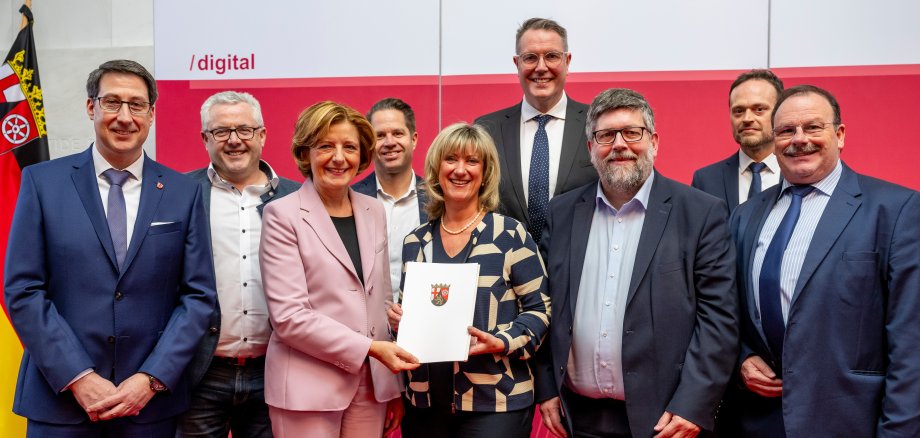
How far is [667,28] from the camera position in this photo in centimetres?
463

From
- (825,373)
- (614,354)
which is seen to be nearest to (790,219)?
(825,373)

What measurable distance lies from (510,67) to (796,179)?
2.57m

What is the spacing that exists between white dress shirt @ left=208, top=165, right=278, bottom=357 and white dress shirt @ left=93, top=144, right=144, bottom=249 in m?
0.45

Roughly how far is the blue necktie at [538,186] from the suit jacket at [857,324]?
126 cm

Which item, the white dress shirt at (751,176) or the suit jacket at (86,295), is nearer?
the suit jacket at (86,295)

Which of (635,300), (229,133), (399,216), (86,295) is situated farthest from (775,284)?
(86,295)

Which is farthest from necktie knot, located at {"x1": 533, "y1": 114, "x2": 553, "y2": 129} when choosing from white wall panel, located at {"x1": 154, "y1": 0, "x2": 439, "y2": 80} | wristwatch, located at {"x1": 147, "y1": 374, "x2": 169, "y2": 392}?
wristwatch, located at {"x1": 147, "y1": 374, "x2": 169, "y2": 392}

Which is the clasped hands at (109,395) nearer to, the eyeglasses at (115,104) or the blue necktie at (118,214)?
the blue necktie at (118,214)

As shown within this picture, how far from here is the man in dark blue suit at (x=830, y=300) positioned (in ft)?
7.56

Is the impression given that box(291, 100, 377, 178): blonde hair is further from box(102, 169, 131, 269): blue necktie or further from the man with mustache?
the man with mustache

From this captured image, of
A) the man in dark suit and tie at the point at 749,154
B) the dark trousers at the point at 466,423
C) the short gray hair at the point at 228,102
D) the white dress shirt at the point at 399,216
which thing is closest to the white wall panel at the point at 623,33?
the man in dark suit and tie at the point at 749,154

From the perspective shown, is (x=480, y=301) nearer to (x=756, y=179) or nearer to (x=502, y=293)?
(x=502, y=293)

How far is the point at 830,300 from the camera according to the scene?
2.36 m

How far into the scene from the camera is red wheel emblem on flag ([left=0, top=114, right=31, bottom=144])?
16.7 ft
